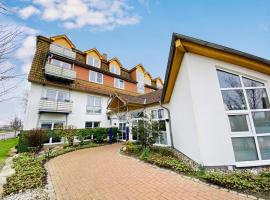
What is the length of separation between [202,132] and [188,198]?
267 centimetres

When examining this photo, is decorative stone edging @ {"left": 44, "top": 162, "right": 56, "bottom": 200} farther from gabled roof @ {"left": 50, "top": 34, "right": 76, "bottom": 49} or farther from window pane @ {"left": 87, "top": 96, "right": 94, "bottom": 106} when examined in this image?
gabled roof @ {"left": 50, "top": 34, "right": 76, "bottom": 49}

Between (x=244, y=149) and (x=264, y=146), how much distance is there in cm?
74

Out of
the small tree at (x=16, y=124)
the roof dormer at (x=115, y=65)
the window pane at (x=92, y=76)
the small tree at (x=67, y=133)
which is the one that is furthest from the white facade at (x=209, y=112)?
the small tree at (x=16, y=124)

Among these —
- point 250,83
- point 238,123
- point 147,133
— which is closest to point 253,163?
point 238,123

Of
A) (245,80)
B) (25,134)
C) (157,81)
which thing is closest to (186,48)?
(245,80)

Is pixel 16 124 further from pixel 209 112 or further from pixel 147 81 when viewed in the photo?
pixel 209 112

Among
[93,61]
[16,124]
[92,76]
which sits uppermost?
[93,61]

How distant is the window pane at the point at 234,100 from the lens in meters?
5.59

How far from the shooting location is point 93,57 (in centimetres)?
2016

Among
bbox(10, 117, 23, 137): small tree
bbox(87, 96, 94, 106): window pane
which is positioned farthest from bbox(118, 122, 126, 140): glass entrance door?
bbox(10, 117, 23, 137): small tree

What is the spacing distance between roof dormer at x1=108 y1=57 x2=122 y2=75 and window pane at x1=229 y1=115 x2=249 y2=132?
62.9 ft

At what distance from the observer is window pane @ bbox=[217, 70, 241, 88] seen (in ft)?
19.2

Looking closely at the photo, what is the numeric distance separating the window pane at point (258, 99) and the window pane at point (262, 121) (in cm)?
29

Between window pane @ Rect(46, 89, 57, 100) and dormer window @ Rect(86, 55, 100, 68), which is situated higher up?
dormer window @ Rect(86, 55, 100, 68)
